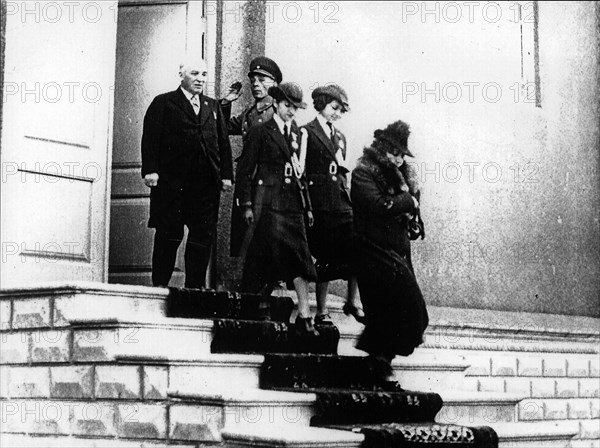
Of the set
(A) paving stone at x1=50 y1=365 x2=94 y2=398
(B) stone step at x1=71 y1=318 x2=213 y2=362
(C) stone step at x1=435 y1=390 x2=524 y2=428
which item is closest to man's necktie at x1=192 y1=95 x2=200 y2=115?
(B) stone step at x1=71 y1=318 x2=213 y2=362

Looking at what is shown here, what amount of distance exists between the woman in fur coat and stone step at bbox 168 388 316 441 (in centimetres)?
80

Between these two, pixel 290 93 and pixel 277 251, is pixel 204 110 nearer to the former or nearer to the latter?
pixel 290 93

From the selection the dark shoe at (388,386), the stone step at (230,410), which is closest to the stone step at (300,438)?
the stone step at (230,410)

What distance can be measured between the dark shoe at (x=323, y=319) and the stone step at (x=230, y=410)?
1253mm

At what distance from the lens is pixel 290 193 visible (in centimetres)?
751

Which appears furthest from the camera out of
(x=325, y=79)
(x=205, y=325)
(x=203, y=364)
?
(x=325, y=79)

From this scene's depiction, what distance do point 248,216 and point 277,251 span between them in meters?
0.28

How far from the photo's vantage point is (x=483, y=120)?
35.9 ft

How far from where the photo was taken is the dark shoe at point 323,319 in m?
7.70

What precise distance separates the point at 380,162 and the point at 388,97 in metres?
3.16

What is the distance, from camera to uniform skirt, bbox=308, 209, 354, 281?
785cm

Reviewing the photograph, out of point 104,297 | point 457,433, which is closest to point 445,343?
point 457,433

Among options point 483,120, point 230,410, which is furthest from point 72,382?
point 483,120

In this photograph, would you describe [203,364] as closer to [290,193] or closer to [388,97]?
[290,193]
